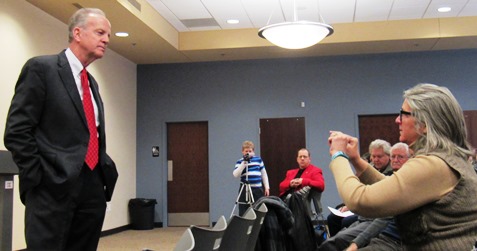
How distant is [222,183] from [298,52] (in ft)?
9.32

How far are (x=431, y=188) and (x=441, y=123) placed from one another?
24cm

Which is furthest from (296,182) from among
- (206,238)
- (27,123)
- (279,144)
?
(206,238)

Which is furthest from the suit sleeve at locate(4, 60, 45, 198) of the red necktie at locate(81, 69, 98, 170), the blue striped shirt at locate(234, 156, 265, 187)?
the blue striped shirt at locate(234, 156, 265, 187)

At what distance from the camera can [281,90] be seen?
914cm

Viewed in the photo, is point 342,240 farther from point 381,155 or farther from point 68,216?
point 68,216

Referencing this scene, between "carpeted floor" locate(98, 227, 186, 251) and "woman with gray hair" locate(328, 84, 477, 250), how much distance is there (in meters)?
4.88

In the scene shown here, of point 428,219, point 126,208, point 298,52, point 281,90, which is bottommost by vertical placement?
point 126,208

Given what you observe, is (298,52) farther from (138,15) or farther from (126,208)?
(126,208)

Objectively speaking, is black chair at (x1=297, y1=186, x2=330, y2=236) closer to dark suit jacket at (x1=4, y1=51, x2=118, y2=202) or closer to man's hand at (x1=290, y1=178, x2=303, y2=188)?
man's hand at (x1=290, y1=178, x2=303, y2=188)

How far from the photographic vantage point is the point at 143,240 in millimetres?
7195

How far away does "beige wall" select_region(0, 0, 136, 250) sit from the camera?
553 cm

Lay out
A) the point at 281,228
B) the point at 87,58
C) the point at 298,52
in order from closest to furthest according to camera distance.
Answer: the point at 87,58 < the point at 281,228 < the point at 298,52

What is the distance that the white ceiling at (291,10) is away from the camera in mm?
6910

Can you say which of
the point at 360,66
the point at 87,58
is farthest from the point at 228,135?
the point at 87,58
